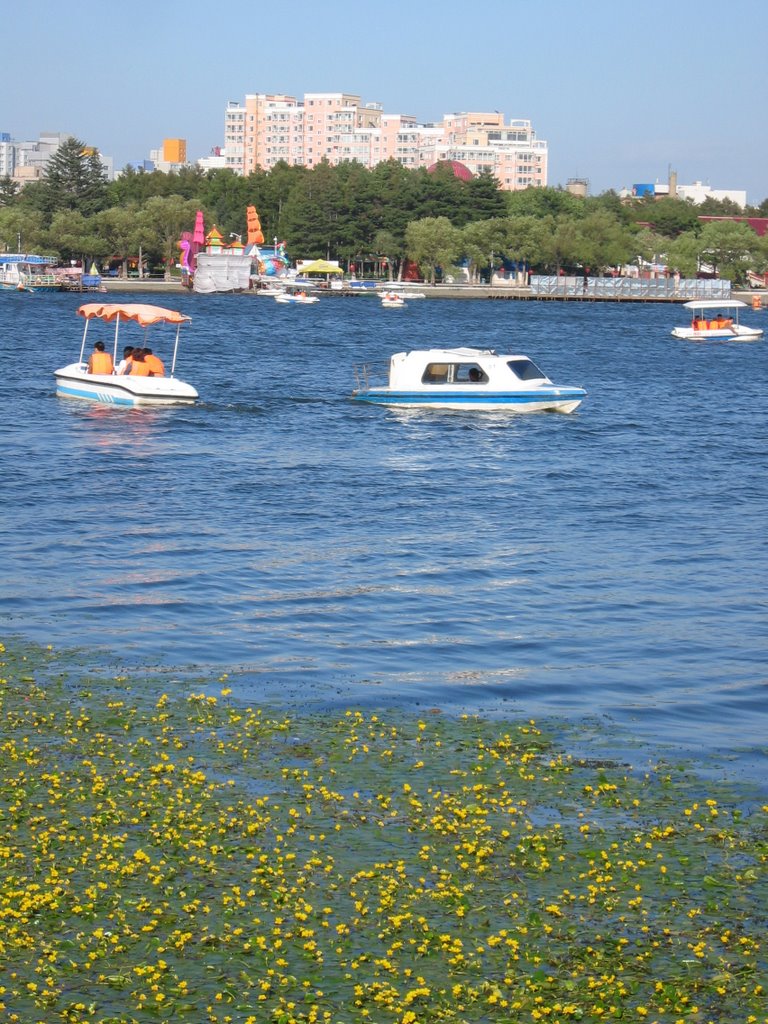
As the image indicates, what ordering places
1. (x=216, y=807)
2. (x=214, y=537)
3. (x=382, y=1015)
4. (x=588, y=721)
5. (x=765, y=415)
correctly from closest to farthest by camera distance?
(x=382, y=1015) → (x=216, y=807) → (x=588, y=721) → (x=214, y=537) → (x=765, y=415)

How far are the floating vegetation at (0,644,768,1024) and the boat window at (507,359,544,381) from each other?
3100 centimetres

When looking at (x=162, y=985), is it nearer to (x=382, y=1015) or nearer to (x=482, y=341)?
(x=382, y=1015)

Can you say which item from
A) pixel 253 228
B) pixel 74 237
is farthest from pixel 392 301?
pixel 74 237

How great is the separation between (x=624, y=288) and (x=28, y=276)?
239 ft

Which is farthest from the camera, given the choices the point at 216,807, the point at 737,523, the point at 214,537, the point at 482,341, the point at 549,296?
the point at 549,296

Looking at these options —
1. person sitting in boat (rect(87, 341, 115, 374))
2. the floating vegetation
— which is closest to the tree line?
person sitting in boat (rect(87, 341, 115, 374))

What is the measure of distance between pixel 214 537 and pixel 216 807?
44.7ft

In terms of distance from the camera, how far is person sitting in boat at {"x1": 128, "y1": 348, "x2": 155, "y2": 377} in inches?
1741

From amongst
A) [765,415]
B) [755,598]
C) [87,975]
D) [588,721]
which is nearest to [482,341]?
[765,415]

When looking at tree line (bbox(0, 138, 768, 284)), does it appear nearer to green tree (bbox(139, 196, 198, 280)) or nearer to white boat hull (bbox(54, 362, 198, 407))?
green tree (bbox(139, 196, 198, 280))

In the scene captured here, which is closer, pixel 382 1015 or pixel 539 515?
pixel 382 1015

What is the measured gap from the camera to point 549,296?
593 ft

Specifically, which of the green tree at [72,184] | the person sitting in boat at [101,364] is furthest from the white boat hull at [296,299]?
the person sitting in boat at [101,364]

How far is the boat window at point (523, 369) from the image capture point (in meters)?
45.3
